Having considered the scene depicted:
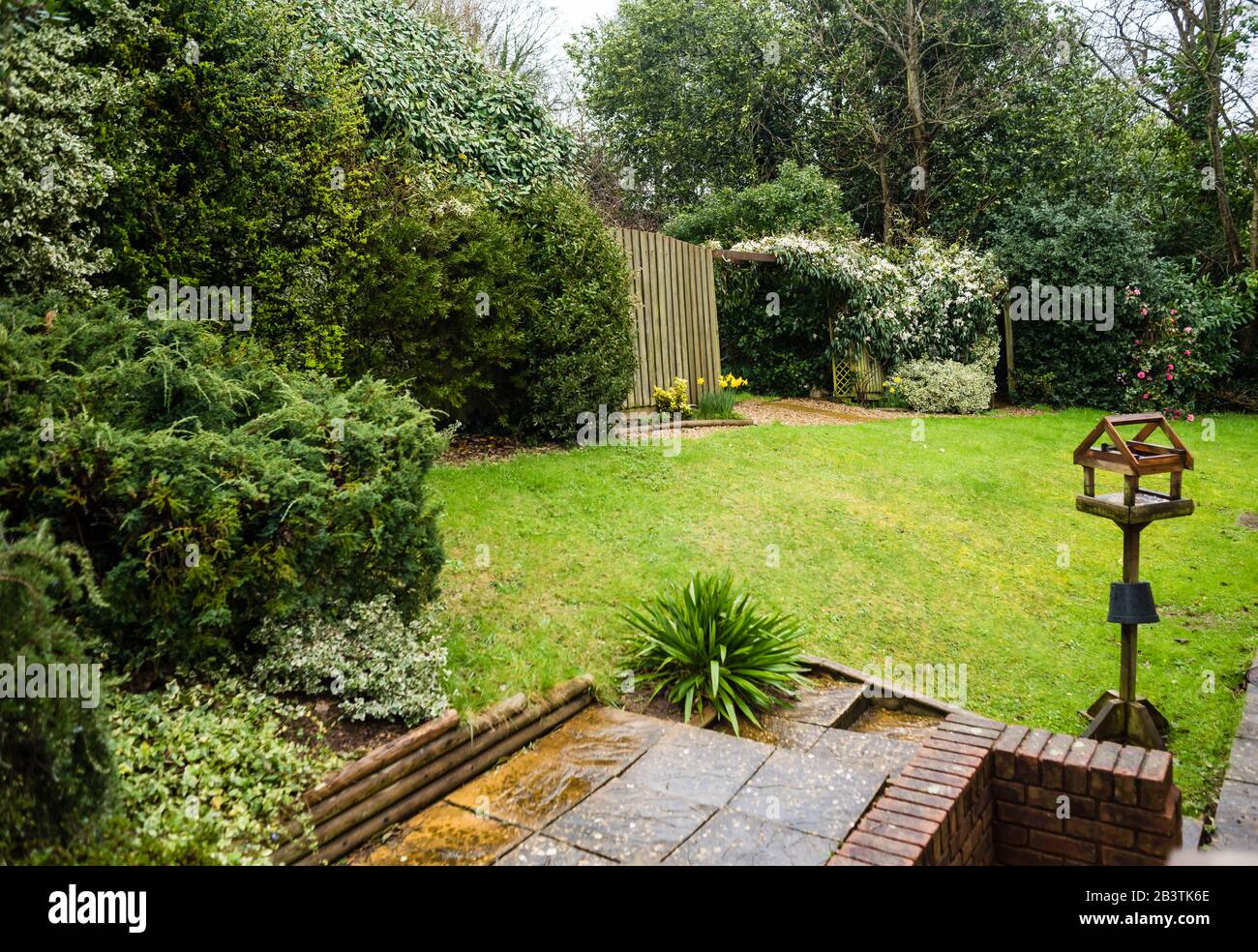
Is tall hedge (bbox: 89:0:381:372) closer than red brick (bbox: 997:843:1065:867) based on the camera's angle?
No

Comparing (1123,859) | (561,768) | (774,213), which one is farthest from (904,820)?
(774,213)

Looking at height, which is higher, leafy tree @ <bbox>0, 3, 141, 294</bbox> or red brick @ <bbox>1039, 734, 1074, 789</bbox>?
leafy tree @ <bbox>0, 3, 141, 294</bbox>

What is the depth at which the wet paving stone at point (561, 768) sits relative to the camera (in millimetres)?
3648

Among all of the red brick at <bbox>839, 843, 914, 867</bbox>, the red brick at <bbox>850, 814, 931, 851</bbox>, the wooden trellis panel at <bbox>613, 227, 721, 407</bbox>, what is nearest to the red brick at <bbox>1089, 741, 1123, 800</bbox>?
the red brick at <bbox>850, 814, 931, 851</bbox>

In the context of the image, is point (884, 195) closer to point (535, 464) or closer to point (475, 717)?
point (535, 464)

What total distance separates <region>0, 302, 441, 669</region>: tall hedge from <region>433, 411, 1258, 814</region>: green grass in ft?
3.02

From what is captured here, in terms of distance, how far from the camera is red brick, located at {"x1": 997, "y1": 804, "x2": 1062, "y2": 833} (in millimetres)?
3750

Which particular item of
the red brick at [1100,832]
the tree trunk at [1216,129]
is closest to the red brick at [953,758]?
the red brick at [1100,832]

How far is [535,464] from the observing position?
820 centimetres

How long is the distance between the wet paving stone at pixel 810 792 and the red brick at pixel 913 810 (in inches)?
6.2

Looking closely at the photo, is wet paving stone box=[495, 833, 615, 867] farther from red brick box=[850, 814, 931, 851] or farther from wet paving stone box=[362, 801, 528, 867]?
red brick box=[850, 814, 931, 851]

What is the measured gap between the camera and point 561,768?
13.0ft

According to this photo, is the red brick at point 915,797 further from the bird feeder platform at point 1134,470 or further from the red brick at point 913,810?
the bird feeder platform at point 1134,470

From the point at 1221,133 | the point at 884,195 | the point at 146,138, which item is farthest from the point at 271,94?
the point at 1221,133
